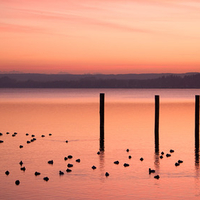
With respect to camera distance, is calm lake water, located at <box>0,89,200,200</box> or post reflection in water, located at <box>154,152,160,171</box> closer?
calm lake water, located at <box>0,89,200,200</box>

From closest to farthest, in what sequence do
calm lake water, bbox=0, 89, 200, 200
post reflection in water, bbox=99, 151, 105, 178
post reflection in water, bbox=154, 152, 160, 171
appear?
calm lake water, bbox=0, 89, 200, 200
post reflection in water, bbox=99, 151, 105, 178
post reflection in water, bbox=154, 152, 160, 171

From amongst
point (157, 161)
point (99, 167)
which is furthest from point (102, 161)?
point (157, 161)

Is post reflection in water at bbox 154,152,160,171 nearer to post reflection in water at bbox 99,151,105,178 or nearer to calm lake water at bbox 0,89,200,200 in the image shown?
calm lake water at bbox 0,89,200,200

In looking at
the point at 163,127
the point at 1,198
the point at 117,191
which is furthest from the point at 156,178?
the point at 163,127

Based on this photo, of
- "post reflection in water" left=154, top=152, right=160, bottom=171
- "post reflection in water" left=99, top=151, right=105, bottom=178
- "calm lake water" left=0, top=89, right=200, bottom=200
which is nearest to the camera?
"calm lake water" left=0, top=89, right=200, bottom=200

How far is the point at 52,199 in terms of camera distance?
64.3ft

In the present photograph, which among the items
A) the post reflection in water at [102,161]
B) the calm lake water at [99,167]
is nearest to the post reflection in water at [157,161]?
the calm lake water at [99,167]

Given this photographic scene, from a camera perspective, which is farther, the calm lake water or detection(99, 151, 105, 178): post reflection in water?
detection(99, 151, 105, 178): post reflection in water

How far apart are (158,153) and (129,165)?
524 centimetres

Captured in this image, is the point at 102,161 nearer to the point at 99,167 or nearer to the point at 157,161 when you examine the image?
the point at 99,167

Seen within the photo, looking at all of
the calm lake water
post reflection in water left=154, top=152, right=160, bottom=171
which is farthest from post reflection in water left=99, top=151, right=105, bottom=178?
post reflection in water left=154, top=152, right=160, bottom=171

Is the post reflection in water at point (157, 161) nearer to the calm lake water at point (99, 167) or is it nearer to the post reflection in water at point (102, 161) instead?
the calm lake water at point (99, 167)

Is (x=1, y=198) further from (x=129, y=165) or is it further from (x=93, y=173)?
(x=129, y=165)

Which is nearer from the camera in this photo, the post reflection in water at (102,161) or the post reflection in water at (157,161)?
the post reflection in water at (102,161)
